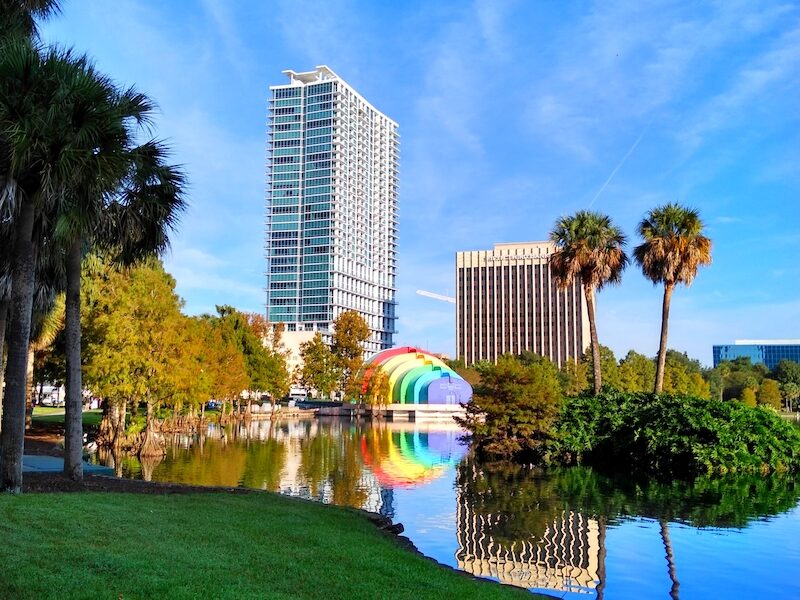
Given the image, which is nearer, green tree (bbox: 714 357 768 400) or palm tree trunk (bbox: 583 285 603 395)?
palm tree trunk (bbox: 583 285 603 395)

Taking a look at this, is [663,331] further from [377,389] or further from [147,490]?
[377,389]

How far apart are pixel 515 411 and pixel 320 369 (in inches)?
2191

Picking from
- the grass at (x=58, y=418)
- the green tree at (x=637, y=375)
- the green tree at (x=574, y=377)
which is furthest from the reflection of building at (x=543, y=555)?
the green tree at (x=574, y=377)

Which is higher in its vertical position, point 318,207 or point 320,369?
point 318,207

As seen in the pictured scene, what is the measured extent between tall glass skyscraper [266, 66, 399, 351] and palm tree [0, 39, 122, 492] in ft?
496

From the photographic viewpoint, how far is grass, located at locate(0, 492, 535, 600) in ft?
23.8

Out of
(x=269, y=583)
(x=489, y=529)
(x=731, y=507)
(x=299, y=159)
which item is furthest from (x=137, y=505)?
(x=299, y=159)

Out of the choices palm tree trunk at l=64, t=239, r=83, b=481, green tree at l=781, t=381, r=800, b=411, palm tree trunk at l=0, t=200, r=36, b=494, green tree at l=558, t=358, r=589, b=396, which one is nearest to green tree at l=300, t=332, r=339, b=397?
green tree at l=558, t=358, r=589, b=396

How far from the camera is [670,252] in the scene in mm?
35500

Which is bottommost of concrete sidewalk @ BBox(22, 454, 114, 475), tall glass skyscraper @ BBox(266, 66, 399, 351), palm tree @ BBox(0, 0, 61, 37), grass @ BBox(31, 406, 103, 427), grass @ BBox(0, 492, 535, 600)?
grass @ BBox(31, 406, 103, 427)

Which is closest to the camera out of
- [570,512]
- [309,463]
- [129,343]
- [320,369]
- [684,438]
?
[570,512]

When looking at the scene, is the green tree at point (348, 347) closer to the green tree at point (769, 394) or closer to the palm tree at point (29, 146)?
the green tree at point (769, 394)

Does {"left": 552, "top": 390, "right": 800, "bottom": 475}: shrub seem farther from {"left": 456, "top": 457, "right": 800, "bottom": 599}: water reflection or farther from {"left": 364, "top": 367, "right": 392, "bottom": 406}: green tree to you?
{"left": 364, "top": 367, "right": 392, "bottom": 406}: green tree

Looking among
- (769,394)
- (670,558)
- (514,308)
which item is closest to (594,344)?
(670,558)
